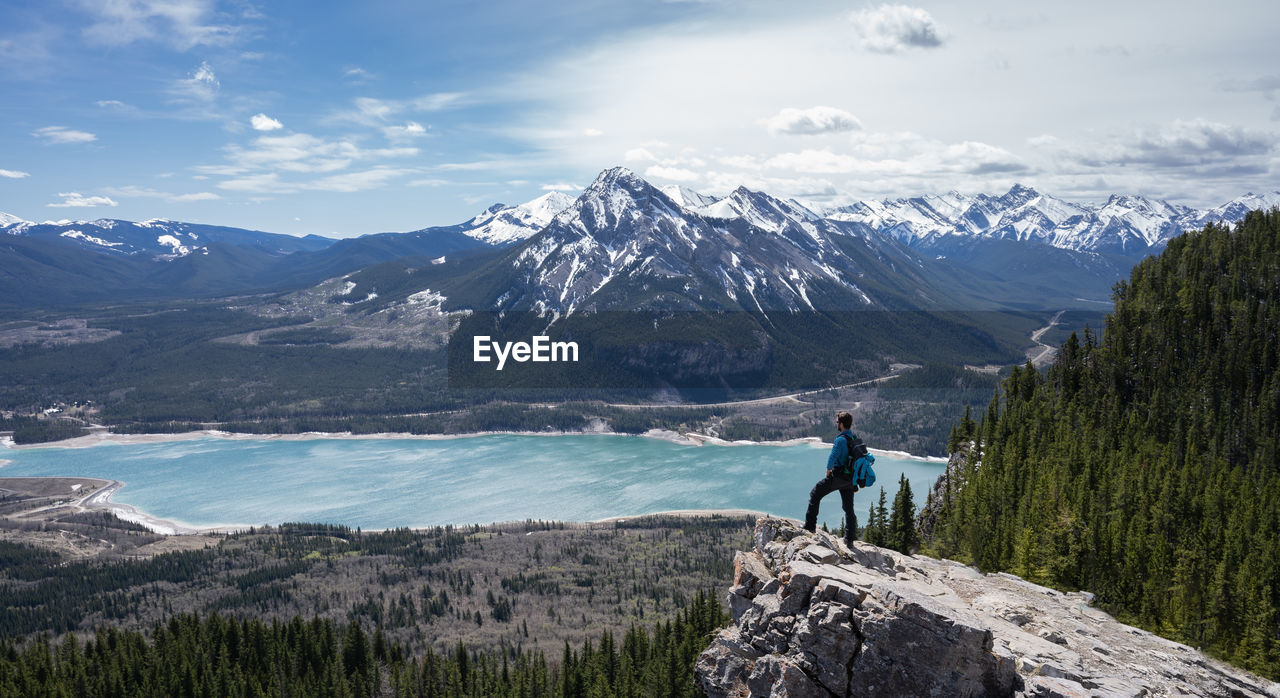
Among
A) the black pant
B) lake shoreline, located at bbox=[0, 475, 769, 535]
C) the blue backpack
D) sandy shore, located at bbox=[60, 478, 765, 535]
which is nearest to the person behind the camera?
the blue backpack

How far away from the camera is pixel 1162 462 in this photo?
65562 millimetres

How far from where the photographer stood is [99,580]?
11056cm

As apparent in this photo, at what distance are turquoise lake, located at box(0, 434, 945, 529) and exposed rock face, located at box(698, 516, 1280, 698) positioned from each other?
360 feet

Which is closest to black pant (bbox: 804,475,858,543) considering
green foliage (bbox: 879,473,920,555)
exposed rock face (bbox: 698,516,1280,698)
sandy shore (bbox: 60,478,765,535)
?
exposed rock face (bbox: 698,516,1280,698)

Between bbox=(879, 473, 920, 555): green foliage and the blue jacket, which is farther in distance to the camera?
bbox=(879, 473, 920, 555): green foliage

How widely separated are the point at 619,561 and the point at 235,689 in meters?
59.0

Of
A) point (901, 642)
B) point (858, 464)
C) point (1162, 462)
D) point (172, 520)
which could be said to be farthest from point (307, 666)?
point (172, 520)

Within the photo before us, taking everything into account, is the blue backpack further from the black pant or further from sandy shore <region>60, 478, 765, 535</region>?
sandy shore <region>60, 478, 765, 535</region>

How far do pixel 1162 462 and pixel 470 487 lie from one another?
13740cm

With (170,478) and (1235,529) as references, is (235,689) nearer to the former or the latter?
(1235,529)

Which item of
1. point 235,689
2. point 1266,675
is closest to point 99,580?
point 235,689

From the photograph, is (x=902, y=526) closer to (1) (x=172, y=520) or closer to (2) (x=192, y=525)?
(2) (x=192, y=525)

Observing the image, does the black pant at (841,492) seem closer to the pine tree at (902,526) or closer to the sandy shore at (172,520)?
the pine tree at (902,526)

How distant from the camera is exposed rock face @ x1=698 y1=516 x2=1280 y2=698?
20906 mm
